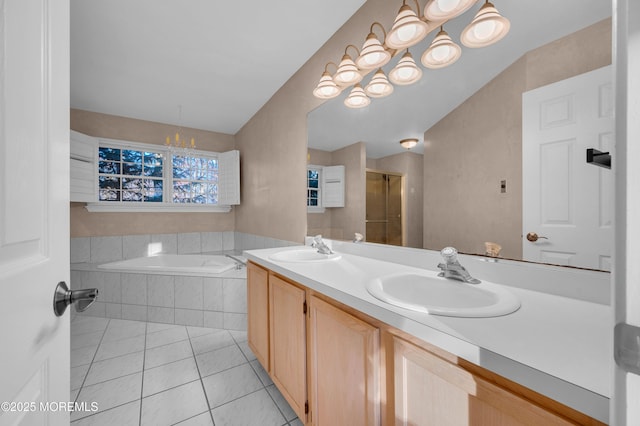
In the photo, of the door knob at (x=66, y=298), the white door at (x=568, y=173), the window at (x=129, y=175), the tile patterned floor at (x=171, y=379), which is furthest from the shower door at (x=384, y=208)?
the window at (x=129, y=175)

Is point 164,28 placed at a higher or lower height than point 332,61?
higher

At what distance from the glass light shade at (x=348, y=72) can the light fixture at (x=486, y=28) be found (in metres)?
0.73

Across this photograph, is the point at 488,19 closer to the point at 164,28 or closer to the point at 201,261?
the point at 164,28

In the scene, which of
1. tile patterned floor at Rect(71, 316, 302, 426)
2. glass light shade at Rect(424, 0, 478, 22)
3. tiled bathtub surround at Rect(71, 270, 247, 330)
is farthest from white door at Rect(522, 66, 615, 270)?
tiled bathtub surround at Rect(71, 270, 247, 330)

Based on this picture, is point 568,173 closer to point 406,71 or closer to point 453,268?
point 453,268

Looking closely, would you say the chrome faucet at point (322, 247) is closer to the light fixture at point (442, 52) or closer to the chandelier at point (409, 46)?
the chandelier at point (409, 46)

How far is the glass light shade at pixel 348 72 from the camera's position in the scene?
1757mm

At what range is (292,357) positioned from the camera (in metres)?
1.38

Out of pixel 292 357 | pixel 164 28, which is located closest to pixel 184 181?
pixel 164 28

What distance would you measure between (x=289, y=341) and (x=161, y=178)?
3544 millimetres

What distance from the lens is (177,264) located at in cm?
362

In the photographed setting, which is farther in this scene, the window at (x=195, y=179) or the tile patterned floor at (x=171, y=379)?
the window at (x=195, y=179)

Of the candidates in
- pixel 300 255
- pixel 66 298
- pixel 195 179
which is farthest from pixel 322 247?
pixel 195 179

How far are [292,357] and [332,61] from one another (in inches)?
82.6
